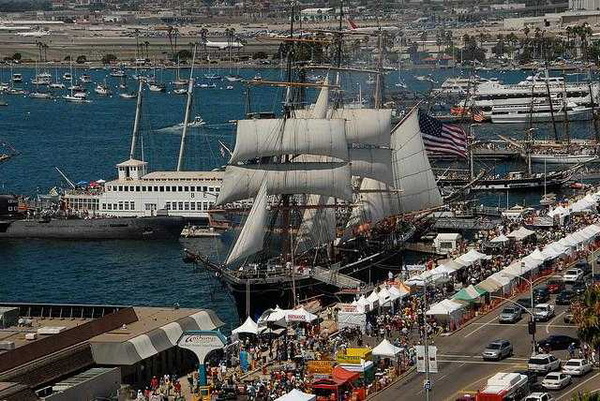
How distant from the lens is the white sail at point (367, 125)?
80312 millimetres

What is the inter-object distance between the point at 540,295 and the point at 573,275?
10.9 ft

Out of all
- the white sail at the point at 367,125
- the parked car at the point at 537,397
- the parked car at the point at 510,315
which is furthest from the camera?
the white sail at the point at 367,125

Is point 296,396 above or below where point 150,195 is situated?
below

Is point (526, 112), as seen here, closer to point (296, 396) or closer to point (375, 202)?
point (375, 202)

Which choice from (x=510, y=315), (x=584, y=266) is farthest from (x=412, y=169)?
(x=510, y=315)

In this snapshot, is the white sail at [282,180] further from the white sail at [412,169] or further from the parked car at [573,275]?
the parked car at [573,275]

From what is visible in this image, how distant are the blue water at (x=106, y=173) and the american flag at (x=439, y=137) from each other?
7.28 metres

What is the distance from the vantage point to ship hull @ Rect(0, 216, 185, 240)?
306ft

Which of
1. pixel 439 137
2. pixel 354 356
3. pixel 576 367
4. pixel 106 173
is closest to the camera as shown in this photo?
pixel 576 367

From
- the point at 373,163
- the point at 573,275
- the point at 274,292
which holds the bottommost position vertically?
the point at 274,292

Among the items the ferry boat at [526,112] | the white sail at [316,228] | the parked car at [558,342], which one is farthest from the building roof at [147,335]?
the ferry boat at [526,112]

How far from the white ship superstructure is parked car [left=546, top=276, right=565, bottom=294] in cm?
3408

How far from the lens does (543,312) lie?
182 ft

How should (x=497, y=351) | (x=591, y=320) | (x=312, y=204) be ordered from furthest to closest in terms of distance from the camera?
(x=312, y=204) < (x=497, y=351) < (x=591, y=320)
